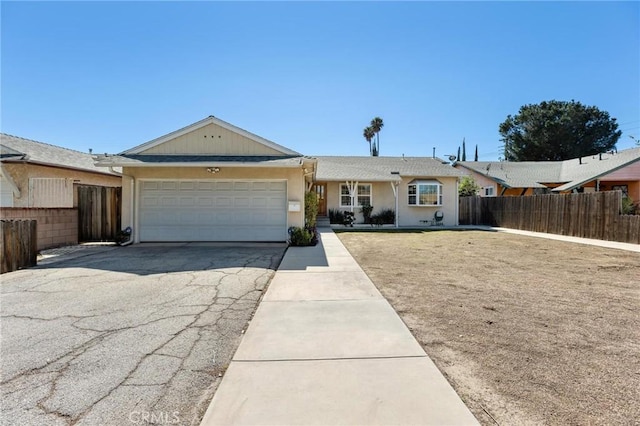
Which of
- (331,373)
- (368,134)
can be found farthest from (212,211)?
(368,134)

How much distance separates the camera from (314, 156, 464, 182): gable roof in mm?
19375

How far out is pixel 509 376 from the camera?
9.09 feet

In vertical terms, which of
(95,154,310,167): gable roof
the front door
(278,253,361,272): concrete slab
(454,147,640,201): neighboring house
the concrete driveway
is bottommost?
the concrete driveway

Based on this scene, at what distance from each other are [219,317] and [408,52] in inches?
479

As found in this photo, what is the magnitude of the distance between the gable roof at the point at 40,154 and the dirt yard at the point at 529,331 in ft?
38.8

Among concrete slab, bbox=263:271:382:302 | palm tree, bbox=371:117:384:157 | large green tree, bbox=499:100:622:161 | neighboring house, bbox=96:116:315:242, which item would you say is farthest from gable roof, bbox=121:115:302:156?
large green tree, bbox=499:100:622:161

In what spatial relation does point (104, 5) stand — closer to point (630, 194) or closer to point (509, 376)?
point (509, 376)

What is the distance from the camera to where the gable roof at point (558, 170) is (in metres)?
20.9

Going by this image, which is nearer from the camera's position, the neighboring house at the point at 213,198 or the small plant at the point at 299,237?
the small plant at the point at 299,237

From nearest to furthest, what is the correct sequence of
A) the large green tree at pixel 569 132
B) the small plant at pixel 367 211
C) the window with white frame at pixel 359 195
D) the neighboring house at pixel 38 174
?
the neighboring house at pixel 38 174 → the small plant at pixel 367 211 → the window with white frame at pixel 359 195 → the large green tree at pixel 569 132

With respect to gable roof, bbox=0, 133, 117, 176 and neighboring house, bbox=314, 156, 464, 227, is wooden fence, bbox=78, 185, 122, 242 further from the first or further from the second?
neighboring house, bbox=314, 156, 464, 227

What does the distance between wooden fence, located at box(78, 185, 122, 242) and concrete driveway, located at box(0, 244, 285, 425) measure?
16.1 feet

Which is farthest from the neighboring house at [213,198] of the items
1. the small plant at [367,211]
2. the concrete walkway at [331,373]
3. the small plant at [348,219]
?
the small plant at [367,211]

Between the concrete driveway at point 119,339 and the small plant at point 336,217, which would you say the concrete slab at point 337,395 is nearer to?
the concrete driveway at point 119,339
